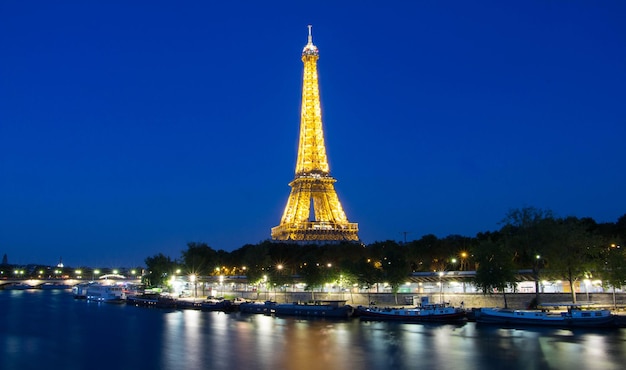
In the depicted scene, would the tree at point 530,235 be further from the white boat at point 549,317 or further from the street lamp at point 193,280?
the street lamp at point 193,280

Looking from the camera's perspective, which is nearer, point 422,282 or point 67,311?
point 422,282

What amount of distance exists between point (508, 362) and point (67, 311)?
208 ft

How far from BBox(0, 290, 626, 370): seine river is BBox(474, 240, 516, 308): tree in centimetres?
503

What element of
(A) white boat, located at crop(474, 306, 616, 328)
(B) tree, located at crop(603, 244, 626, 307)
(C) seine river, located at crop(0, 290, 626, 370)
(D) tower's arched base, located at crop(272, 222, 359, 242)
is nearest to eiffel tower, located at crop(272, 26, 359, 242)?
(D) tower's arched base, located at crop(272, 222, 359, 242)

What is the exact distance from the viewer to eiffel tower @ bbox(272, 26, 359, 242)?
10862cm

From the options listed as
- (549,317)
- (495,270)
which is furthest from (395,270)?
(549,317)

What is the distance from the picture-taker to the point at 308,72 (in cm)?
11719

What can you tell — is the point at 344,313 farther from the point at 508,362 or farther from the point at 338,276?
the point at 508,362

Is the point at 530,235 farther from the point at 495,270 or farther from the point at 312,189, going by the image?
the point at 312,189

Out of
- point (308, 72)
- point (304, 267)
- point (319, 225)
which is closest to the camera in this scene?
point (304, 267)

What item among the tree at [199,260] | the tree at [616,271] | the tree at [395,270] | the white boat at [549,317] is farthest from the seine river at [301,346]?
the tree at [199,260]

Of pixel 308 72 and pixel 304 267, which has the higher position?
pixel 308 72

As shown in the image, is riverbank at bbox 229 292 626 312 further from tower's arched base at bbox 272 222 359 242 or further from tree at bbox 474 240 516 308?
tower's arched base at bbox 272 222 359 242

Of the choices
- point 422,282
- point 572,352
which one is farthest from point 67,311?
point 572,352
